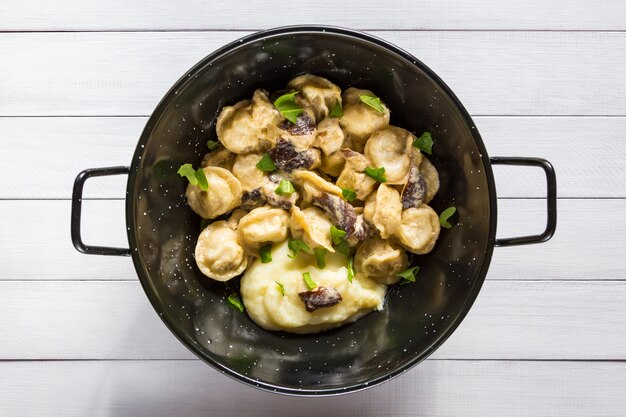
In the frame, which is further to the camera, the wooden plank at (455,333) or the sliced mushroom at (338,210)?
the wooden plank at (455,333)

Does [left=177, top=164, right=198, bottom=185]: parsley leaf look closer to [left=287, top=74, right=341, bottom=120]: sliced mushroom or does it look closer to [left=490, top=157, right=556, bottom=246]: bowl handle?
[left=287, top=74, right=341, bottom=120]: sliced mushroom

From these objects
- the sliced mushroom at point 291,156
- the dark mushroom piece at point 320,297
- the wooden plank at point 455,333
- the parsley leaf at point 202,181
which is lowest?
the wooden plank at point 455,333

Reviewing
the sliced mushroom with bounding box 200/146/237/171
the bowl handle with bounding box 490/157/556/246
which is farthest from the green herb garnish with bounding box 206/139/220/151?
the bowl handle with bounding box 490/157/556/246

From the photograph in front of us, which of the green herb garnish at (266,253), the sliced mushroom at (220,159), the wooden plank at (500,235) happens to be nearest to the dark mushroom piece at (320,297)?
the green herb garnish at (266,253)

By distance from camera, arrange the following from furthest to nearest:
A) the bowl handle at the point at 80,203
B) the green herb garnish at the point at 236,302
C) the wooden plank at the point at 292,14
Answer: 1. the wooden plank at the point at 292,14
2. the green herb garnish at the point at 236,302
3. the bowl handle at the point at 80,203

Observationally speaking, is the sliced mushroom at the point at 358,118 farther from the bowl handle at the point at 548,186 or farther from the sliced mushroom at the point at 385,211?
the bowl handle at the point at 548,186

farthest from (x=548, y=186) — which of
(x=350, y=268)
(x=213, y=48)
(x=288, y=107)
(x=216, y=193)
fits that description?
(x=213, y=48)

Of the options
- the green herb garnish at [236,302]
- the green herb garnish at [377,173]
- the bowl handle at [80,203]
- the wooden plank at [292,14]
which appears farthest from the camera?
the wooden plank at [292,14]

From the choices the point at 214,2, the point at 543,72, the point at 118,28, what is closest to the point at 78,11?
the point at 118,28
